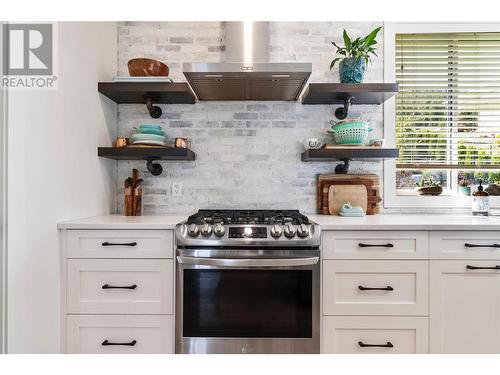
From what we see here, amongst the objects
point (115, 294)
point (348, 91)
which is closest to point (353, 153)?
point (348, 91)

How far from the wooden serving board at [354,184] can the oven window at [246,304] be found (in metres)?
0.82

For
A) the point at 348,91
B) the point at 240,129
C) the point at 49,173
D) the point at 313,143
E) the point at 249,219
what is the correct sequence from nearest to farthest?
the point at 49,173 < the point at 249,219 < the point at 348,91 < the point at 313,143 < the point at 240,129

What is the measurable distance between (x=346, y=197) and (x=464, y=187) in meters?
0.98

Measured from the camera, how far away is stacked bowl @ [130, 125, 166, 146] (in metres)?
2.31

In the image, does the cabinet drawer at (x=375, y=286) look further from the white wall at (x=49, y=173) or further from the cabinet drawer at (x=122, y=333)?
the white wall at (x=49, y=173)

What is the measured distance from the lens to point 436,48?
2.59 m

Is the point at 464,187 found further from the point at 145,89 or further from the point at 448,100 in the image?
the point at 145,89

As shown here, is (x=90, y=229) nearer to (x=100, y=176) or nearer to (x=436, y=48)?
(x=100, y=176)

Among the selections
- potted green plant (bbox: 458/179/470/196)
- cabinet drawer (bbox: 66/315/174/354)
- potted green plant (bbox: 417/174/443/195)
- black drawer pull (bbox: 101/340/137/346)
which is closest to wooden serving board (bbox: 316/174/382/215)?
potted green plant (bbox: 417/174/443/195)

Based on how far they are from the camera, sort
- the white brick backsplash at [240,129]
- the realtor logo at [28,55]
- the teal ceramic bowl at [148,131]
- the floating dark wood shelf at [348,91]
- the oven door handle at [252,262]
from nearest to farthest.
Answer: the realtor logo at [28,55] < the oven door handle at [252,262] < the floating dark wood shelf at [348,91] < the teal ceramic bowl at [148,131] < the white brick backsplash at [240,129]

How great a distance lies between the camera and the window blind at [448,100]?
8.45 feet

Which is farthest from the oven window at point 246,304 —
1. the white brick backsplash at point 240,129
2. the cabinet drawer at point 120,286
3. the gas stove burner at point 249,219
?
the white brick backsplash at point 240,129

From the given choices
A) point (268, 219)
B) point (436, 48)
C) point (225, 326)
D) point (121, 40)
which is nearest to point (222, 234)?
point (268, 219)

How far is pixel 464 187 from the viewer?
2613 mm
